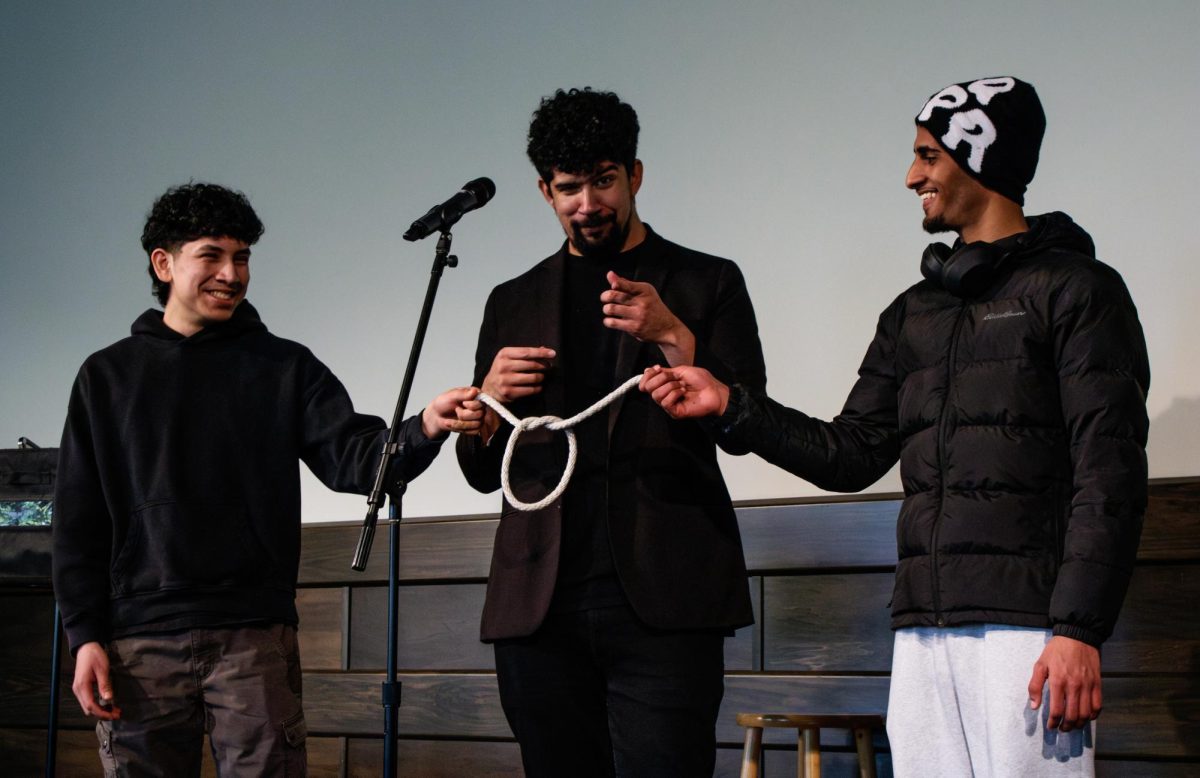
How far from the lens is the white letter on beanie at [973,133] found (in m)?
1.77

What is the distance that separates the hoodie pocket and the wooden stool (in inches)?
39.1

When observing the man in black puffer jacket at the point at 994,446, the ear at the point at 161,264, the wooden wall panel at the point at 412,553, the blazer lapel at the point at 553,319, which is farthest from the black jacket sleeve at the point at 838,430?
the wooden wall panel at the point at 412,553

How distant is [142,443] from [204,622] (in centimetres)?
35

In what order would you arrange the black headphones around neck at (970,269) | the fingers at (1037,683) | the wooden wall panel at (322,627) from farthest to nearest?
1. the wooden wall panel at (322,627)
2. the black headphones around neck at (970,269)
3. the fingers at (1037,683)

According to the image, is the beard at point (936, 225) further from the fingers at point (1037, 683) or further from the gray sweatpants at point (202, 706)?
the gray sweatpants at point (202, 706)

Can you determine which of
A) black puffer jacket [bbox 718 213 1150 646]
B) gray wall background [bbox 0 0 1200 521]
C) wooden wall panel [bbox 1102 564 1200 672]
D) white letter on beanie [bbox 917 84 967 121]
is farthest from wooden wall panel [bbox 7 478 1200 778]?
white letter on beanie [bbox 917 84 967 121]

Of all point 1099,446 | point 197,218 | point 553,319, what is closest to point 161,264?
point 197,218

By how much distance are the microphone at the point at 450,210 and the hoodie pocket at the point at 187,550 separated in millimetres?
572

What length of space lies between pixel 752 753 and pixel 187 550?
1.16 metres

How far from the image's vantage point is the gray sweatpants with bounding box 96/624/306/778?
6.47ft

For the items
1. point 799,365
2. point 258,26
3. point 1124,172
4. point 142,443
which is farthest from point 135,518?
point 258,26

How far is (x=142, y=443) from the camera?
2137 mm

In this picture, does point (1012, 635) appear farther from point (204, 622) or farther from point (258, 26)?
point (258, 26)

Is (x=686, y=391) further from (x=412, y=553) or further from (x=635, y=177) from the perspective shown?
(x=412, y=553)
